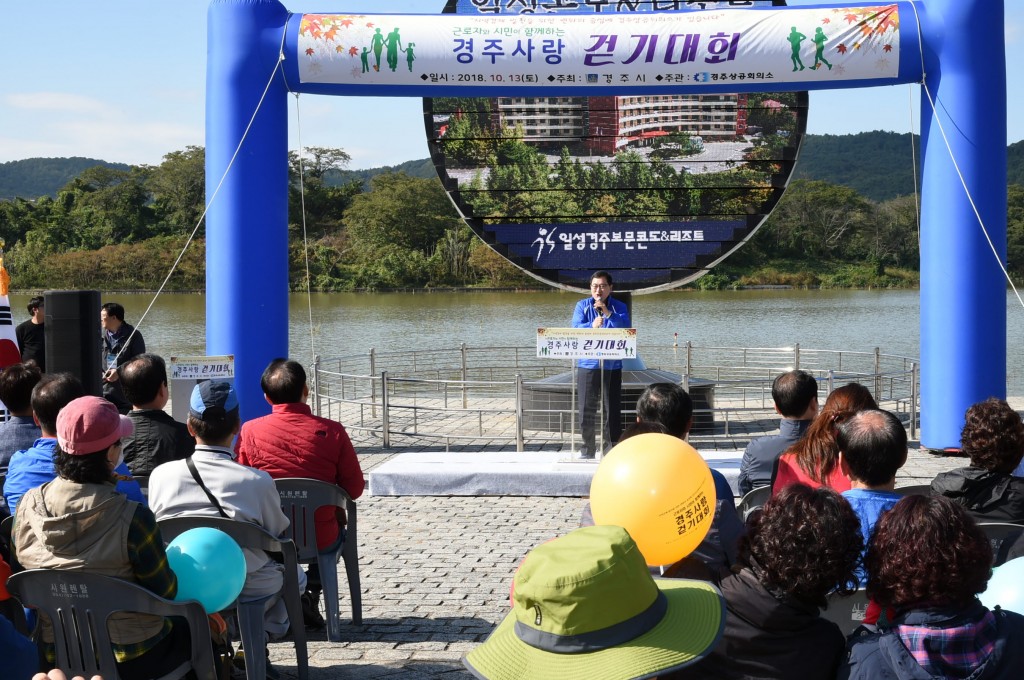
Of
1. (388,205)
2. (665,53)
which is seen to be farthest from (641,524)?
(388,205)

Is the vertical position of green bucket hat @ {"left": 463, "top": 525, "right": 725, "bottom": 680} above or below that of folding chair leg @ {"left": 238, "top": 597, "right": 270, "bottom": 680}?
above

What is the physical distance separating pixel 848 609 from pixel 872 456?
0.46 m

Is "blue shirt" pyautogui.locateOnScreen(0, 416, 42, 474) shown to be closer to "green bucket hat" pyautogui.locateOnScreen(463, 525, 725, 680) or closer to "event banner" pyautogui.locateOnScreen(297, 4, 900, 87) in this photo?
"green bucket hat" pyautogui.locateOnScreen(463, 525, 725, 680)

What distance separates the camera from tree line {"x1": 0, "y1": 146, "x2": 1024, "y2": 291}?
5172cm

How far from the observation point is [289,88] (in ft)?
27.9

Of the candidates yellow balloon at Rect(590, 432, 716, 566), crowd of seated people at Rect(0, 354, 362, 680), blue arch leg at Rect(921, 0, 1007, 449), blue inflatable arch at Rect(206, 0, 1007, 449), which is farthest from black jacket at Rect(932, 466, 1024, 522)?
blue inflatable arch at Rect(206, 0, 1007, 449)

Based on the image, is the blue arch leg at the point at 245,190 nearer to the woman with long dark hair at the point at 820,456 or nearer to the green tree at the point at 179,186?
the woman with long dark hair at the point at 820,456

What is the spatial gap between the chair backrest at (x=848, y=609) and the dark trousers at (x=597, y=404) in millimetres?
4729

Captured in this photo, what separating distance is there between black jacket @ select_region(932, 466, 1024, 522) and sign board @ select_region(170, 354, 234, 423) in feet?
16.2

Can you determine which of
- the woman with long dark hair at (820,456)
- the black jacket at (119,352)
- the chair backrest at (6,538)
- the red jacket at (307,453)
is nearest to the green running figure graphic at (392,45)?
the black jacket at (119,352)

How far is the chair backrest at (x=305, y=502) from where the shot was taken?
14.3ft

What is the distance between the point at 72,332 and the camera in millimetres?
7969

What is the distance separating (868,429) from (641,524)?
2.52 feet

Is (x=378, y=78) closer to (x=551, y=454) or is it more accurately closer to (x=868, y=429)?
(x=551, y=454)
